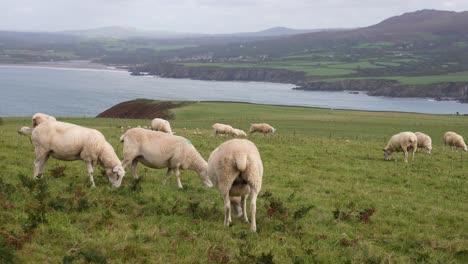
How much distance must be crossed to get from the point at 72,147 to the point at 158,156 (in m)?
2.37

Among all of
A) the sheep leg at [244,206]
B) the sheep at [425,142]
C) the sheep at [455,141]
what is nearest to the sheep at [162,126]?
the sheep at [425,142]

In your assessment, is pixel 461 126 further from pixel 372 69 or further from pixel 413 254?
pixel 372 69

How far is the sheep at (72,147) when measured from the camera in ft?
41.5

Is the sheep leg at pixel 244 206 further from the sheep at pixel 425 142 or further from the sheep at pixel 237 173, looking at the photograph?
the sheep at pixel 425 142

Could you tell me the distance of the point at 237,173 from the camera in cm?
1004

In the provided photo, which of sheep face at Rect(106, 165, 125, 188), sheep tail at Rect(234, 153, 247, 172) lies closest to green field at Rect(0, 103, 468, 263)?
sheep face at Rect(106, 165, 125, 188)

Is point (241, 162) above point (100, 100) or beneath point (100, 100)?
above

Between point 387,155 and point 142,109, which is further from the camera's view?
point 142,109

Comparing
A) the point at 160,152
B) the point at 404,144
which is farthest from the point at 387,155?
the point at 160,152

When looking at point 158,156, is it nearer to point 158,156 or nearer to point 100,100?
point 158,156

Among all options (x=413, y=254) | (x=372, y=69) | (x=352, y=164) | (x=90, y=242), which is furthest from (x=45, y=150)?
(x=372, y=69)

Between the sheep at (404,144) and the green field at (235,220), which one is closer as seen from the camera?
the green field at (235,220)

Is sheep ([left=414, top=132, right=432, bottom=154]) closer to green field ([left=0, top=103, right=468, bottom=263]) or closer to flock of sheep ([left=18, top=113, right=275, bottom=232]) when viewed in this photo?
green field ([left=0, top=103, right=468, bottom=263])

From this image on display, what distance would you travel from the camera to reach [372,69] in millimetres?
184625
